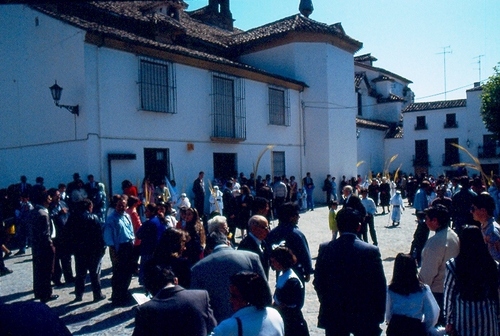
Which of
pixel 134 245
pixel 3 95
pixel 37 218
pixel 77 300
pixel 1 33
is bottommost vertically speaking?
pixel 77 300

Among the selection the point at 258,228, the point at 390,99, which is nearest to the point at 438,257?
the point at 258,228

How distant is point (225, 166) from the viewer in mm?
19922

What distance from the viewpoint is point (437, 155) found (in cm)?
4216

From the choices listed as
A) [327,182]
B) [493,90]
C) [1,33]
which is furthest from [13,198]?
[493,90]

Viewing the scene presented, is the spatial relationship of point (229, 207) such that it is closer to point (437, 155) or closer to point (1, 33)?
point (1, 33)

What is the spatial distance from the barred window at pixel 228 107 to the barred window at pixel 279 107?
2175 millimetres

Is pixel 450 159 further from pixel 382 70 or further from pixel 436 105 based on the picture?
pixel 382 70

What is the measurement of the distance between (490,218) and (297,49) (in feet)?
65.8

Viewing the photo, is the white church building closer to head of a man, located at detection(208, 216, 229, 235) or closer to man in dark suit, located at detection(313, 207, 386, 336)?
head of a man, located at detection(208, 216, 229, 235)

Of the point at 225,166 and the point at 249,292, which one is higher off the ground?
the point at 225,166

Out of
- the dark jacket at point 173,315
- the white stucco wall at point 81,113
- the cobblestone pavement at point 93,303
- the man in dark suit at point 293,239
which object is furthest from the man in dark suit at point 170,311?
the white stucco wall at point 81,113

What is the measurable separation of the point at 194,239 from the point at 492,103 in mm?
32386

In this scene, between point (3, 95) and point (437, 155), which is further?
point (437, 155)

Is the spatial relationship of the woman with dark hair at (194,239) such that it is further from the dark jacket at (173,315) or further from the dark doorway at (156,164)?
the dark doorway at (156,164)
